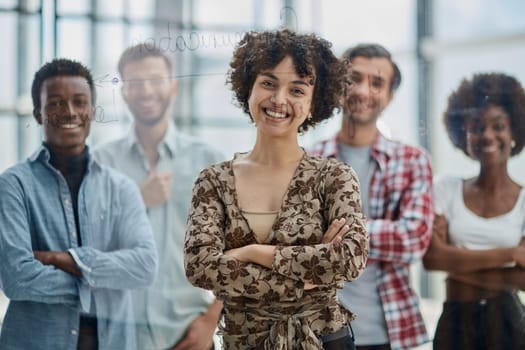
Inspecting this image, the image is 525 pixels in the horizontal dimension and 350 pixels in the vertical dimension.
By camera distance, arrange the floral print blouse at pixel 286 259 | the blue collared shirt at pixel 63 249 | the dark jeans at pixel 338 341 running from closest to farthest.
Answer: the floral print blouse at pixel 286 259 → the dark jeans at pixel 338 341 → the blue collared shirt at pixel 63 249

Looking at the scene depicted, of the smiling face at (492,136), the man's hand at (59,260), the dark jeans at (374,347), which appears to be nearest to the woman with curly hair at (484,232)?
the smiling face at (492,136)

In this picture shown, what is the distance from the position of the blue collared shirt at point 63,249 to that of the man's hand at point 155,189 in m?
0.09

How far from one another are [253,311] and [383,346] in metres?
0.69

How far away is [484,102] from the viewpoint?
2688 millimetres

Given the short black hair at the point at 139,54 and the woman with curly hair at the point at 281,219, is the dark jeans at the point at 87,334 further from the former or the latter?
the short black hair at the point at 139,54

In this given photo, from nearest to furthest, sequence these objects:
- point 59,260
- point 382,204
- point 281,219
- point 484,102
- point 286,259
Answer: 1. point 286,259
2. point 281,219
3. point 59,260
4. point 382,204
5. point 484,102

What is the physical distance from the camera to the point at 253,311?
2.03m

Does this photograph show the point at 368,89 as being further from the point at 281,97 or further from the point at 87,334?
the point at 87,334

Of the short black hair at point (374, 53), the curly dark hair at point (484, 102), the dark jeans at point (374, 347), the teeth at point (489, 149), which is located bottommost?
the dark jeans at point (374, 347)

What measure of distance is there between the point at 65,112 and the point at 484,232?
55.0 inches

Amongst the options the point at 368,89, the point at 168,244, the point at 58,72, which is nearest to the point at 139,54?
the point at 58,72

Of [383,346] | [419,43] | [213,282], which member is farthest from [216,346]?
[419,43]

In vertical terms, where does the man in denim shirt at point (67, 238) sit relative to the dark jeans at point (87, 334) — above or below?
above

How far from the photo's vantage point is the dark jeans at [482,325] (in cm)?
264
